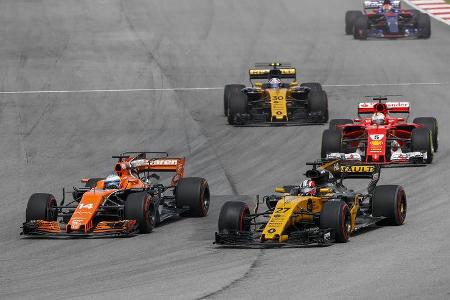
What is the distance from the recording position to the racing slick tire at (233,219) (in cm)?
2466

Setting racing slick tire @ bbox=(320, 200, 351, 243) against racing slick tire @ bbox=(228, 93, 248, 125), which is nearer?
racing slick tire @ bbox=(320, 200, 351, 243)

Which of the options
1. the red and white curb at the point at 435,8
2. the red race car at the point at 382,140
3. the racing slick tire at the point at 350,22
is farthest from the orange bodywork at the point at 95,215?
the red and white curb at the point at 435,8

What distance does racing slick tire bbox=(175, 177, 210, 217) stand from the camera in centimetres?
2822

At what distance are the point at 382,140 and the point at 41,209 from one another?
10.4m

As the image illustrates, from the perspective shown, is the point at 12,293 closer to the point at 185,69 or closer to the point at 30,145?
the point at 30,145

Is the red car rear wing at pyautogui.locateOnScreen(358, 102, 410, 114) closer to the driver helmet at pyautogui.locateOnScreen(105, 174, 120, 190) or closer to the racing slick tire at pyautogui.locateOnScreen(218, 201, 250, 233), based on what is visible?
the driver helmet at pyautogui.locateOnScreen(105, 174, 120, 190)

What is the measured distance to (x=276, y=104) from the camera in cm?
4009

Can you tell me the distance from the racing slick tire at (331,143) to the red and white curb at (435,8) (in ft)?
83.0

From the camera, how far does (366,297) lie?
19.0m

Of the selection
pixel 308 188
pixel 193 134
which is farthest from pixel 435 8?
pixel 308 188

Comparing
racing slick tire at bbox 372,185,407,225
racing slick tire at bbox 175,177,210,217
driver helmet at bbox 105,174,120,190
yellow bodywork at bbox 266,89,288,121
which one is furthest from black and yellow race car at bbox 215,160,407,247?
yellow bodywork at bbox 266,89,288,121

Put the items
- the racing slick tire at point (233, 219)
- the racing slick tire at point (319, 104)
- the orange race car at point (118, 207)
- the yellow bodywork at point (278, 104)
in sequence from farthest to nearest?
1. the yellow bodywork at point (278, 104)
2. the racing slick tire at point (319, 104)
3. the orange race car at point (118, 207)
4. the racing slick tire at point (233, 219)

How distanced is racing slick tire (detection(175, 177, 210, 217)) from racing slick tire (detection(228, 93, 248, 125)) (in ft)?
38.2

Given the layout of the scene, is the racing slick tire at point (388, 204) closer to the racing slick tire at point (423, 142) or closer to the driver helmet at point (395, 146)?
the racing slick tire at point (423, 142)
